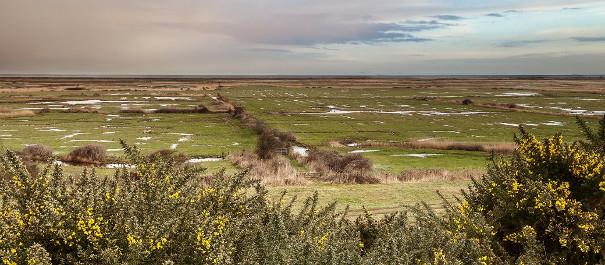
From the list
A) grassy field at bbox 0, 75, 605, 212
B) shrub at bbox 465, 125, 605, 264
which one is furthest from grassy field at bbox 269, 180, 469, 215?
shrub at bbox 465, 125, 605, 264

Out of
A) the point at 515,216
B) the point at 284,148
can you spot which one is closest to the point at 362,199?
the point at 515,216

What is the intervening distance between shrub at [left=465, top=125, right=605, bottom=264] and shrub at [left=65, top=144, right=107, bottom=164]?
34.3 metres

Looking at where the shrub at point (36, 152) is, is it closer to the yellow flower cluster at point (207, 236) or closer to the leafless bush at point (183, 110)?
the yellow flower cluster at point (207, 236)

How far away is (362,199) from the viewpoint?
2158 cm

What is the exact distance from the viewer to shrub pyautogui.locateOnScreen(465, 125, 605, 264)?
10188 millimetres

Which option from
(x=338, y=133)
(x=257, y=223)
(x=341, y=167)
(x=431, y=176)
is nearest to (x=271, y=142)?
(x=338, y=133)

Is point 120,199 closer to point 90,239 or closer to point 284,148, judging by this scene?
point 90,239

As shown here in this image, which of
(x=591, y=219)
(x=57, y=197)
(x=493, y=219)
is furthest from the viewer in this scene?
(x=493, y=219)

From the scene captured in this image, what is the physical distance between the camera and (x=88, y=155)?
3934 cm

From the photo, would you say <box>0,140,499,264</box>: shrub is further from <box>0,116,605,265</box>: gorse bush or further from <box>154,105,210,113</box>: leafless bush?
<box>154,105,210,113</box>: leafless bush

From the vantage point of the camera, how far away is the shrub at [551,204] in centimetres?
1019

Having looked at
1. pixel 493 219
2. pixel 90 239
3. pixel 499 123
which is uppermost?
pixel 90 239

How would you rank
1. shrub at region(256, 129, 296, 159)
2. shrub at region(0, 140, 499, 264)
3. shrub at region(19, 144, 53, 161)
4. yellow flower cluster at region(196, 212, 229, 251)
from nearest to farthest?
shrub at region(0, 140, 499, 264) < yellow flower cluster at region(196, 212, 229, 251) < shrub at region(19, 144, 53, 161) < shrub at region(256, 129, 296, 159)

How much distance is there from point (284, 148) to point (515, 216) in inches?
1389
